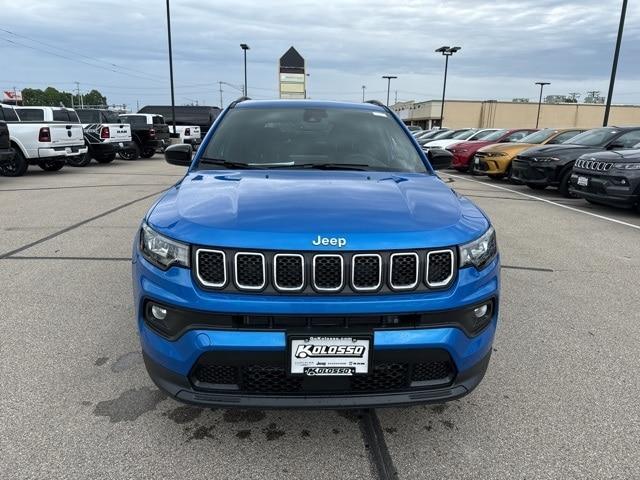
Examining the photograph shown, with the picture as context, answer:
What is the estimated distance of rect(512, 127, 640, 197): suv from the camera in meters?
10.8

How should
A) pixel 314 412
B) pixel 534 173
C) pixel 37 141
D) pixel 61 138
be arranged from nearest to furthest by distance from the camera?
pixel 314 412, pixel 534 173, pixel 37 141, pixel 61 138

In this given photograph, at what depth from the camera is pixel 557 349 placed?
3.55m

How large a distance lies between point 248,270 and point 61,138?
46.0 ft

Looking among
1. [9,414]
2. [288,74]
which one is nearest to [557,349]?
[9,414]

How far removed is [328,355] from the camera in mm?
2107

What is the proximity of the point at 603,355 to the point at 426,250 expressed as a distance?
2129 millimetres

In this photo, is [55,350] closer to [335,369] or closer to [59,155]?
[335,369]

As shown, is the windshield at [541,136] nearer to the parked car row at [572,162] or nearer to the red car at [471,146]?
the parked car row at [572,162]

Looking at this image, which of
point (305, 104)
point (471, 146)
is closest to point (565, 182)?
point (471, 146)

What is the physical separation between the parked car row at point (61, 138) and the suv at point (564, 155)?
478 inches

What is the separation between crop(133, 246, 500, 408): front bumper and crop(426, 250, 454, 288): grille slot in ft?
0.15

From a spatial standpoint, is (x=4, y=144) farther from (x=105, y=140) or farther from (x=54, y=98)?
(x=54, y=98)

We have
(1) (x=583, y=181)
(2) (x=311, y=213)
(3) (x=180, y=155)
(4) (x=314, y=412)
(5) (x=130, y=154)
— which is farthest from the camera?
(5) (x=130, y=154)

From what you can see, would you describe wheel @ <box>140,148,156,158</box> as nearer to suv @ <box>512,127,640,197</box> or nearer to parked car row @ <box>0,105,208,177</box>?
parked car row @ <box>0,105,208,177</box>
